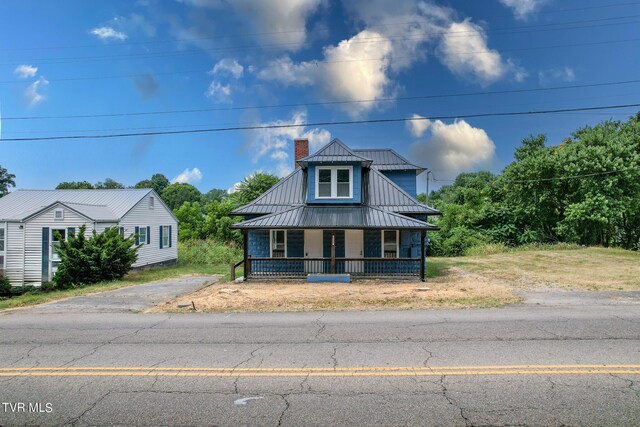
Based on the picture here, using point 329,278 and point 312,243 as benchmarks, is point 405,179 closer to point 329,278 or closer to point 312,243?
point 312,243

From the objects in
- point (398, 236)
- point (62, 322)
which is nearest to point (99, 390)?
point (62, 322)

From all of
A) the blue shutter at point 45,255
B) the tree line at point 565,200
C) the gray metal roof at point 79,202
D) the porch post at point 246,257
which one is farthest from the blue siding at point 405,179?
the blue shutter at point 45,255

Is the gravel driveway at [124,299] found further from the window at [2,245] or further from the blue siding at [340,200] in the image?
the window at [2,245]

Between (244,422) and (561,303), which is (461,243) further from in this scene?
(244,422)

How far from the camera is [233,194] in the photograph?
131 ft

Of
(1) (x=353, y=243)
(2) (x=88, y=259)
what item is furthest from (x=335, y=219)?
(2) (x=88, y=259)

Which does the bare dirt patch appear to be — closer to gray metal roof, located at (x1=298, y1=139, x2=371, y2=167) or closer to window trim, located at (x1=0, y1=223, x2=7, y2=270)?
gray metal roof, located at (x1=298, y1=139, x2=371, y2=167)

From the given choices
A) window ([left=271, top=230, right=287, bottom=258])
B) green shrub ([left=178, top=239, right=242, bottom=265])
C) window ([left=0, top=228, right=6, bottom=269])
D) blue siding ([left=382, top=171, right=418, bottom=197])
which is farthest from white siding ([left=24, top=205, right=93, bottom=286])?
blue siding ([left=382, top=171, right=418, bottom=197])

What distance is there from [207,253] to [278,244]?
13.4 meters

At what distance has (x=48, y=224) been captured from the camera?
21.8 metres

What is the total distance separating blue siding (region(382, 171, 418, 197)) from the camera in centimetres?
2269

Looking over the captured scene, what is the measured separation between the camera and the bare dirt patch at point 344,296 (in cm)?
1103

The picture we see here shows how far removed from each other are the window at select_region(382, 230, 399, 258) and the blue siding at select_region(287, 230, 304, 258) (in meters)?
4.02

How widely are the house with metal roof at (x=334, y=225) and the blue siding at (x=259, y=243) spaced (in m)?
0.05
